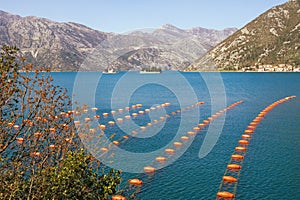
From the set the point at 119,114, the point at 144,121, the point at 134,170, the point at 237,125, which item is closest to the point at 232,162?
the point at 134,170

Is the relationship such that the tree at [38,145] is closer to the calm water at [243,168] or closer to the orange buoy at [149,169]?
the calm water at [243,168]

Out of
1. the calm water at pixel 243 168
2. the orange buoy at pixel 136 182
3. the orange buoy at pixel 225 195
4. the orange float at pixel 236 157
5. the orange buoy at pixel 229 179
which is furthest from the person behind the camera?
the orange float at pixel 236 157

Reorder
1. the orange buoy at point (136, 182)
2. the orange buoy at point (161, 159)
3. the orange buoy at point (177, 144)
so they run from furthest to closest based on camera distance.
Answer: the orange buoy at point (177, 144)
the orange buoy at point (161, 159)
the orange buoy at point (136, 182)

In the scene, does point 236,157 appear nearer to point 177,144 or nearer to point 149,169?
point 177,144

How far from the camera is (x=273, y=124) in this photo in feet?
278

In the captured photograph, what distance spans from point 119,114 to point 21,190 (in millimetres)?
84651

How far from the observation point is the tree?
18.4m

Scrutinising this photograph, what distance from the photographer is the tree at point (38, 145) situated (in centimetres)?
1836

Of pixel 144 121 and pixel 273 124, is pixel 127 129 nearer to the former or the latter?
pixel 144 121

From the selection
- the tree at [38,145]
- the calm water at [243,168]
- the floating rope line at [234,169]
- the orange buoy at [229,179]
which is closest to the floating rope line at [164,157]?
the calm water at [243,168]

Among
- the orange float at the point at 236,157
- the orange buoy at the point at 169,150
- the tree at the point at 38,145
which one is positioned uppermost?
the tree at the point at 38,145

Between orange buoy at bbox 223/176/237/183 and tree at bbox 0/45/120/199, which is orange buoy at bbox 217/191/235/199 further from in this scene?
tree at bbox 0/45/120/199

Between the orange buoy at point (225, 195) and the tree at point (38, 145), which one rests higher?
the tree at point (38, 145)

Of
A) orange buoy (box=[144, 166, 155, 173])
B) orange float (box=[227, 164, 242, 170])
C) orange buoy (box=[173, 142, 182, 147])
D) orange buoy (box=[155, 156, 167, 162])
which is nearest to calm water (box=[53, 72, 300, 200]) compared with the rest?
orange float (box=[227, 164, 242, 170])
